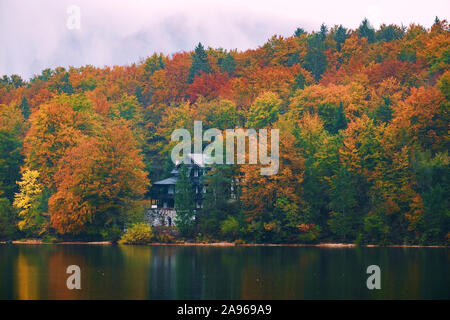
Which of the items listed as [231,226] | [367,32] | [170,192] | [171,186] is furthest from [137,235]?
[367,32]

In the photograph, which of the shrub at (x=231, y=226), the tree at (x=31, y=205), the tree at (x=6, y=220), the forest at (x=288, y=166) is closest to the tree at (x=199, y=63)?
the forest at (x=288, y=166)

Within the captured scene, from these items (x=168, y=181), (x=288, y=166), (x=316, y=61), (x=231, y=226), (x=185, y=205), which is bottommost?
(x=231, y=226)

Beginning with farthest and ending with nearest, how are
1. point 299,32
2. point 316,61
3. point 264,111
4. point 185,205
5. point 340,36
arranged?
point 299,32, point 340,36, point 316,61, point 264,111, point 185,205

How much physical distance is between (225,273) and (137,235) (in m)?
29.9

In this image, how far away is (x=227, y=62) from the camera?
399 feet

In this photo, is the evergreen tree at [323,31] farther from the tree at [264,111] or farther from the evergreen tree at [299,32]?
the tree at [264,111]

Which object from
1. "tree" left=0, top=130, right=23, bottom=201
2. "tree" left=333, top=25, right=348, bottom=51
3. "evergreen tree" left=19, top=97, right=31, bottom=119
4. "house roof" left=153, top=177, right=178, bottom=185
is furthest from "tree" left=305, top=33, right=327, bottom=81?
"tree" left=0, top=130, right=23, bottom=201

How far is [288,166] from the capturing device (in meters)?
74.6

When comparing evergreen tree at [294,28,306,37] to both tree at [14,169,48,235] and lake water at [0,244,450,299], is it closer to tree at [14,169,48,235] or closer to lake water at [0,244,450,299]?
tree at [14,169,48,235]

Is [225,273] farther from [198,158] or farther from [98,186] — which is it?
[198,158]

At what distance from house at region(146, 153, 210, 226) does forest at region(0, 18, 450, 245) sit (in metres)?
2.02

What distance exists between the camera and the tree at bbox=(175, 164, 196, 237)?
250 ft

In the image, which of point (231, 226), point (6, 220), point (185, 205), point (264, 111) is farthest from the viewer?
point (264, 111)
